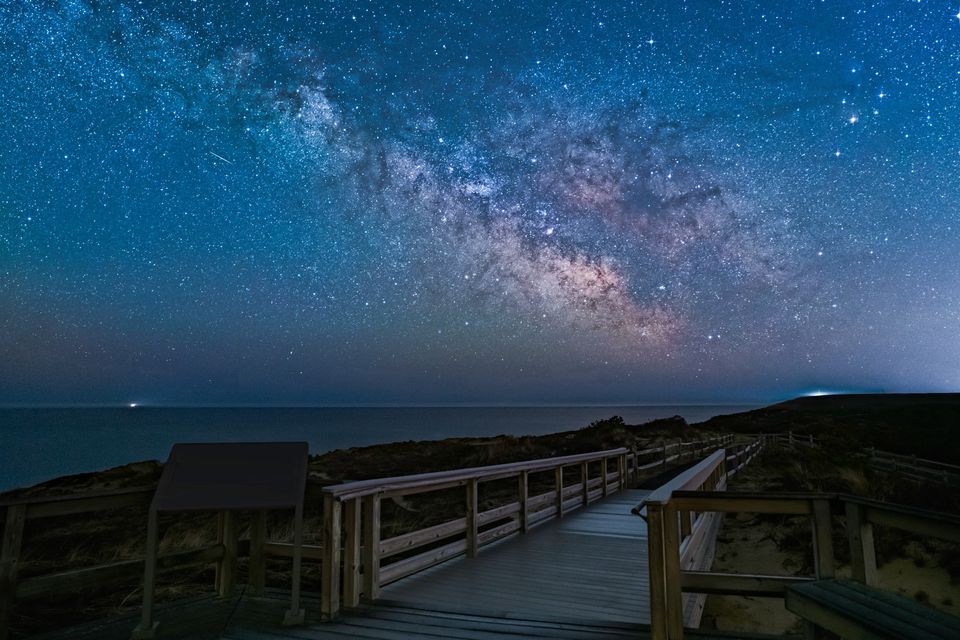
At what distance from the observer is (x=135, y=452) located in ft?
211

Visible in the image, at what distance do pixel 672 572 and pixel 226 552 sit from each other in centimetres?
391

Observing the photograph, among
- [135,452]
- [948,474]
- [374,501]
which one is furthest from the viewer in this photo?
[135,452]

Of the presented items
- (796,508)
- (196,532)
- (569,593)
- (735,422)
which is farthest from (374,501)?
(735,422)

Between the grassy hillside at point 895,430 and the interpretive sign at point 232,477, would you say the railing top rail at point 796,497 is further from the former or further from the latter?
the grassy hillside at point 895,430

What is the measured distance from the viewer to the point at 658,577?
380cm

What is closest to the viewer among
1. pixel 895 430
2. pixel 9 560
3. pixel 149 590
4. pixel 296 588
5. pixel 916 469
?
pixel 9 560

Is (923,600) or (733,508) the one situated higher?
(733,508)

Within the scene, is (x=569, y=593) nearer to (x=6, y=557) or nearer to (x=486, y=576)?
(x=486, y=576)

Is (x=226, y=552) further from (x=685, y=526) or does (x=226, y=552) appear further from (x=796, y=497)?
(x=796, y=497)

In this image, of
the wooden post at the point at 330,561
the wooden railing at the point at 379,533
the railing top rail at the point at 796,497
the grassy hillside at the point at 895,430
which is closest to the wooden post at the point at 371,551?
the wooden railing at the point at 379,533

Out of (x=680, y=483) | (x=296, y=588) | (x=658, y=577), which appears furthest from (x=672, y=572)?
(x=296, y=588)

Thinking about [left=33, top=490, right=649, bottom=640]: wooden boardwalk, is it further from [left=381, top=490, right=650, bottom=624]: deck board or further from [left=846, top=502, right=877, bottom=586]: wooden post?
[left=846, top=502, right=877, bottom=586]: wooden post

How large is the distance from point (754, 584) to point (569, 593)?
2.24m

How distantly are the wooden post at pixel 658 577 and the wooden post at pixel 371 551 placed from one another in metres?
2.48
